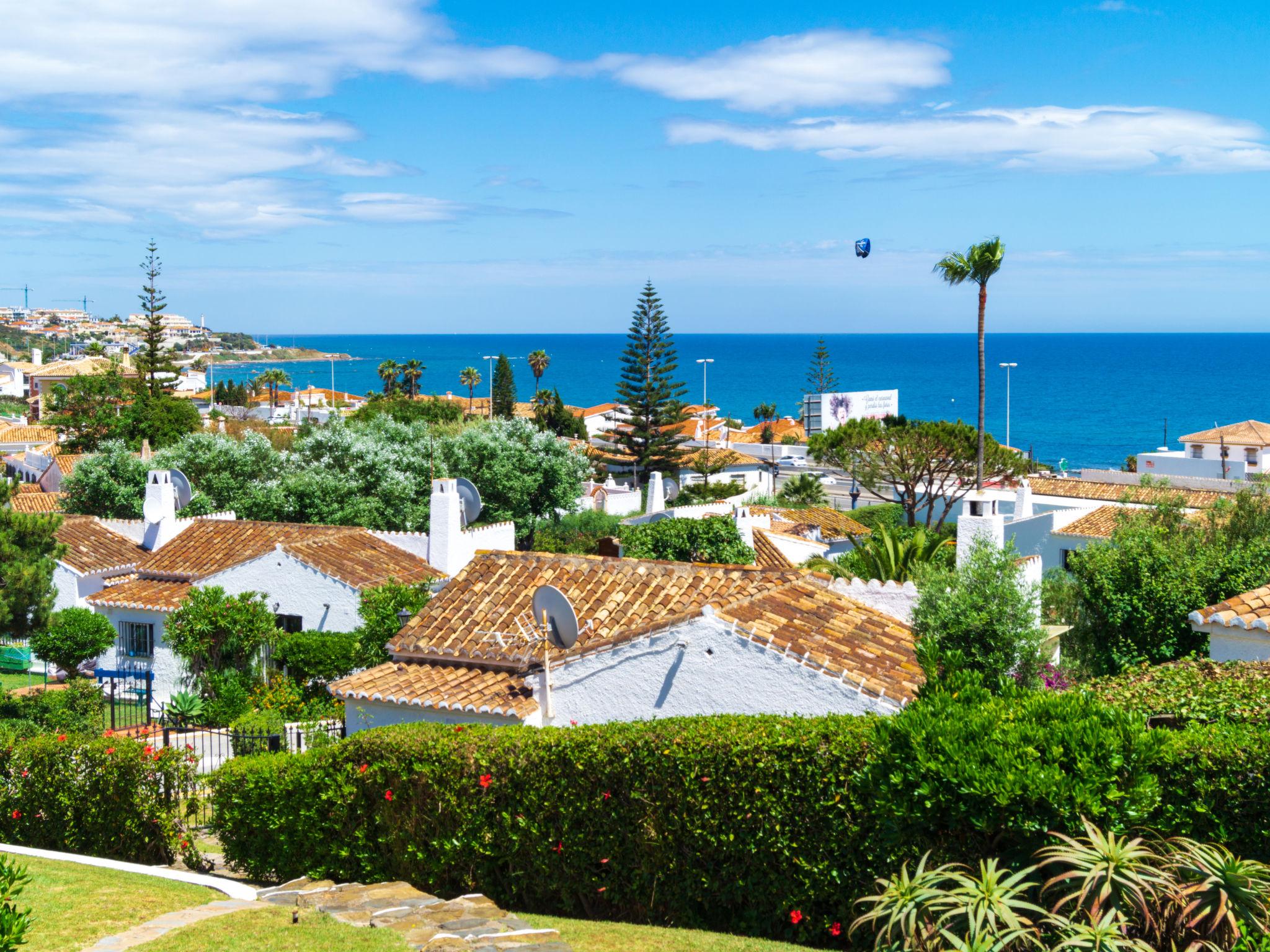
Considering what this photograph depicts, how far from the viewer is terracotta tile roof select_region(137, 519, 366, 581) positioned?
25.3 metres

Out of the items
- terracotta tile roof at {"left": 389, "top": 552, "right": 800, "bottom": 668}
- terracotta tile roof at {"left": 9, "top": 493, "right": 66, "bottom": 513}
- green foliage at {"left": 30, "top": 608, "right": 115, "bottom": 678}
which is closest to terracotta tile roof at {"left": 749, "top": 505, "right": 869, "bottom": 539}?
terracotta tile roof at {"left": 389, "top": 552, "right": 800, "bottom": 668}

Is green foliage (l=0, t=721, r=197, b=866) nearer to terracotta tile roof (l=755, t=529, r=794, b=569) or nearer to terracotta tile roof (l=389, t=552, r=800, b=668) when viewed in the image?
terracotta tile roof (l=389, t=552, r=800, b=668)

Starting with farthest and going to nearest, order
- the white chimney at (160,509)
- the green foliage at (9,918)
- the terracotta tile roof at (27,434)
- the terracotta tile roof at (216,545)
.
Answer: the terracotta tile roof at (27,434)
the white chimney at (160,509)
the terracotta tile roof at (216,545)
the green foliage at (9,918)

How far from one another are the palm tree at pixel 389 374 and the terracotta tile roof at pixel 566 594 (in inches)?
4166

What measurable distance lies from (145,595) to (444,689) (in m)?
12.4

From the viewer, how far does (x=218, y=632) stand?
2098cm

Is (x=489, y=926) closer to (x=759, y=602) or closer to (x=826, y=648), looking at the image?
(x=826, y=648)

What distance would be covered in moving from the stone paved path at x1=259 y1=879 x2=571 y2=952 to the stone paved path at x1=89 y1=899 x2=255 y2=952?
19.4 inches

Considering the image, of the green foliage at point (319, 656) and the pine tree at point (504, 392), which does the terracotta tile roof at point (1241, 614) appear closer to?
the green foliage at point (319, 656)

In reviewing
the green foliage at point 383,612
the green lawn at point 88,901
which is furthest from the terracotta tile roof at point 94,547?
the green lawn at point 88,901

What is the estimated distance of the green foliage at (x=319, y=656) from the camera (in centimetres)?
2080

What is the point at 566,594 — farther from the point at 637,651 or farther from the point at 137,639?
the point at 137,639

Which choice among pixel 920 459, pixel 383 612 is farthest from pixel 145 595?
pixel 920 459

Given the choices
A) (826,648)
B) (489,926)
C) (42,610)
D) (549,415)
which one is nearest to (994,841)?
(489,926)
